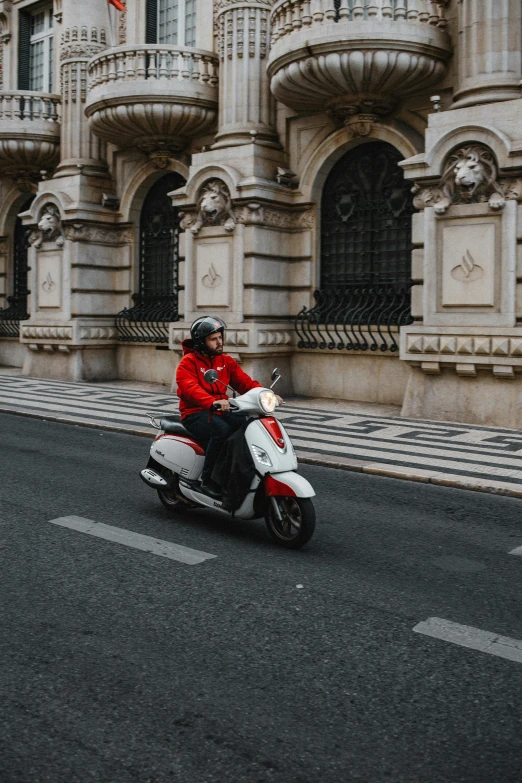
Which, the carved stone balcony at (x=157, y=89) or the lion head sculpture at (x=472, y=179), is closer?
the lion head sculpture at (x=472, y=179)

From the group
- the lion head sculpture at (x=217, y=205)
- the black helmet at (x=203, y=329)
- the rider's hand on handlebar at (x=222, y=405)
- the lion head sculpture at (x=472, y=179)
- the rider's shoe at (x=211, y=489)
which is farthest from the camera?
the lion head sculpture at (x=217, y=205)

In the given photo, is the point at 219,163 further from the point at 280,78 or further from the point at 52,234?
the point at 52,234

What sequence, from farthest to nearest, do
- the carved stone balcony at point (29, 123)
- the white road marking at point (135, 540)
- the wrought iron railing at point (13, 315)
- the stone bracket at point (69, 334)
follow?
the wrought iron railing at point (13, 315)
the carved stone balcony at point (29, 123)
the stone bracket at point (69, 334)
the white road marking at point (135, 540)

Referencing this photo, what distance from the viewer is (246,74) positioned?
16.1 meters

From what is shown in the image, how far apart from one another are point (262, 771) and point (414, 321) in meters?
11.0

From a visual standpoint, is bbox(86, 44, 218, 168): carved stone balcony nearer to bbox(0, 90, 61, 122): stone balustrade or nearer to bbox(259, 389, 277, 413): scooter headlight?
bbox(0, 90, 61, 122): stone balustrade

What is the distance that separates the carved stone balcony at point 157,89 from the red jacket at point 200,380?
1168 centimetres

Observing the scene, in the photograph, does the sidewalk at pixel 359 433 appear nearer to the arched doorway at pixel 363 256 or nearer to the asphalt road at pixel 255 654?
the arched doorway at pixel 363 256

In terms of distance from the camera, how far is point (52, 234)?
1995 cm

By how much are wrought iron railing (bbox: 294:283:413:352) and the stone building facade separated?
0.13 feet

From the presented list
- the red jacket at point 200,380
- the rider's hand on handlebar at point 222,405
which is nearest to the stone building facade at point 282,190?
the red jacket at point 200,380

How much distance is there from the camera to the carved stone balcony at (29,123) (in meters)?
21.4

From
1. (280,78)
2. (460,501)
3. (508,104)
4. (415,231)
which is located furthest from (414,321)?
(460,501)

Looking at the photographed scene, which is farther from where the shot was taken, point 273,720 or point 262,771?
point 273,720
